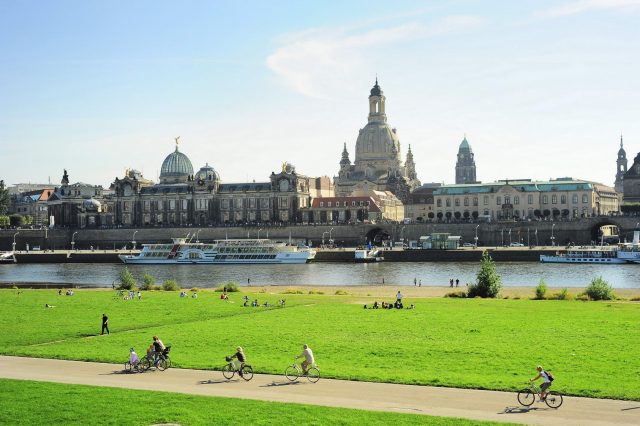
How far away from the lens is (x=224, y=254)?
121 metres

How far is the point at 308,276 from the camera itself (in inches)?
3622

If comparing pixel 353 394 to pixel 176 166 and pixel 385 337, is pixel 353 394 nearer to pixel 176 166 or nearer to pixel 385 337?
Result: pixel 385 337

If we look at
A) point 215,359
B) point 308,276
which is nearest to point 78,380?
point 215,359

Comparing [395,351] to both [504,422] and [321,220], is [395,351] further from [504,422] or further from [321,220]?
[321,220]

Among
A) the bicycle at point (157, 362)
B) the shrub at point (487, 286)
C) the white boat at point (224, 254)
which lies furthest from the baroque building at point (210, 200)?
the bicycle at point (157, 362)

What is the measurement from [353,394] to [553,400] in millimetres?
5693

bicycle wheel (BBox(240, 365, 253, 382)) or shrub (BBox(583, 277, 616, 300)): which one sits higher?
shrub (BBox(583, 277, 616, 300))

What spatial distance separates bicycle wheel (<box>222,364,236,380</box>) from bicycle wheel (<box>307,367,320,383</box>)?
2488mm

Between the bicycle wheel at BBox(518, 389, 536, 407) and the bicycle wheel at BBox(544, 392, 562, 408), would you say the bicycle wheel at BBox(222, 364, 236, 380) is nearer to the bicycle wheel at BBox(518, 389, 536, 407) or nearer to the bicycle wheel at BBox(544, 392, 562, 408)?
the bicycle wheel at BBox(518, 389, 536, 407)

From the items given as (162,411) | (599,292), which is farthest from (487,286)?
(162,411)

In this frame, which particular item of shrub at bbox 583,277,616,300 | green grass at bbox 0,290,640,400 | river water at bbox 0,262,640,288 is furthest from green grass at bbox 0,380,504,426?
river water at bbox 0,262,640,288

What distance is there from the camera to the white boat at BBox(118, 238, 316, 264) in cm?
11819

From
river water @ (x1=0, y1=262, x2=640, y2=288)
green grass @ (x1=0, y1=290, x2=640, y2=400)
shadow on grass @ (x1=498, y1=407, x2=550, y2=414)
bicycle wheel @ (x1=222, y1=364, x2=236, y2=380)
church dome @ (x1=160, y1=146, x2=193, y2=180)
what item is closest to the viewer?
shadow on grass @ (x1=498, y1=407, x2=550, y2=414)

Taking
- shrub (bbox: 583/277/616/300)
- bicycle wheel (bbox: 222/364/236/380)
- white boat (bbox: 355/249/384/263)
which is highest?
white boat (bbox: 355/249/384/263)
